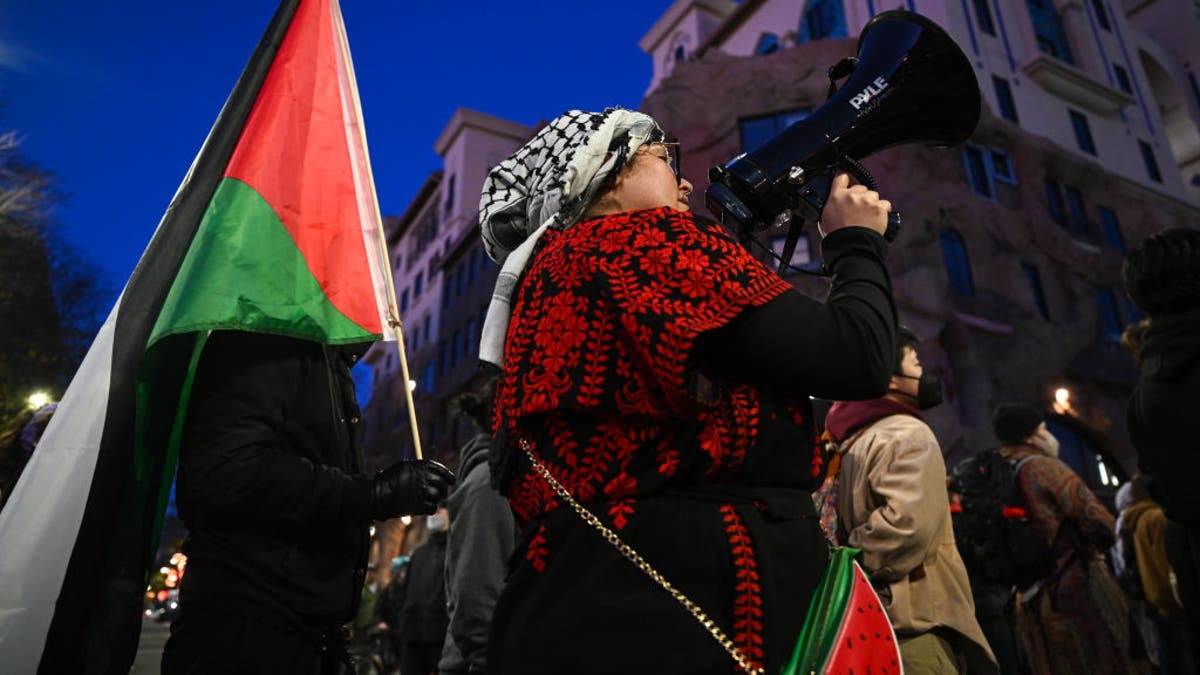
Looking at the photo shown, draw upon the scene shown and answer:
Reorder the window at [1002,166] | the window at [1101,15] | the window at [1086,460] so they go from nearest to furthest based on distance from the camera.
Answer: the window at [1086,460] → the window at [1002,166] → the window at [1101,15]

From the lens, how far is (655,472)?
1.38 m

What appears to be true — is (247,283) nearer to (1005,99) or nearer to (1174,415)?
(1174,415)

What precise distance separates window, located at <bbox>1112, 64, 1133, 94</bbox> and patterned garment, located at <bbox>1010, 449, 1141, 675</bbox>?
3138 cm

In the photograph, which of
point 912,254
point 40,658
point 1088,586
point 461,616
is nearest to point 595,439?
point 40,658

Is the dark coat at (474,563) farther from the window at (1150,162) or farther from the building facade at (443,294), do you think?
the window at (1150,162)

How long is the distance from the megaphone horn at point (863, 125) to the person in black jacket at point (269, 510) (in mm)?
1517

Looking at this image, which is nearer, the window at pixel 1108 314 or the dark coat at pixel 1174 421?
the dark coat at pixel 1174 421

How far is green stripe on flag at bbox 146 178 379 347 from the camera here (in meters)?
2.45

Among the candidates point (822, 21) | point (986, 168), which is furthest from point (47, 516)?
point (822, 21)

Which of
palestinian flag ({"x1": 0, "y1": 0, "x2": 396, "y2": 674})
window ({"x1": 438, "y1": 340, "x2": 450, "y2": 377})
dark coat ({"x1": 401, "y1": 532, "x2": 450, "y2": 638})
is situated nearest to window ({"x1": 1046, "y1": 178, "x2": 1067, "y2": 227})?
dark coat ({"x1": 401, "y1": 532, "x2": 450, "y2": 638})

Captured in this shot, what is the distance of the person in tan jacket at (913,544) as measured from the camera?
2.79 meters

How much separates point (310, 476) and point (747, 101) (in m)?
22.7

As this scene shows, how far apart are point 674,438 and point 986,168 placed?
25.4 metres

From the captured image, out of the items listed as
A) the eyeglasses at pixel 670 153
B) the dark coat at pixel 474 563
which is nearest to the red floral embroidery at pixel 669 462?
the eyeglasses at pixel 670 153
